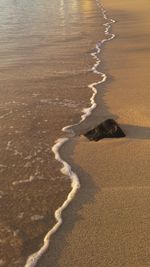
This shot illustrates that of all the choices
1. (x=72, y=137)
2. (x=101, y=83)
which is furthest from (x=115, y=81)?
(x=72, y=137)

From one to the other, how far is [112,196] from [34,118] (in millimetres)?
2137

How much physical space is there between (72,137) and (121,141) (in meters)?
0.54

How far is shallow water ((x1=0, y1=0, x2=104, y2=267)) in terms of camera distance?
3408 millimetres

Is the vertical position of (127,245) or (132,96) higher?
(127,245)

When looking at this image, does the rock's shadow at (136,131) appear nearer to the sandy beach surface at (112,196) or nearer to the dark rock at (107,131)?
the sandy beach surface at (112,196)

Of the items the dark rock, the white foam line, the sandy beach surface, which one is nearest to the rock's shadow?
the sandy beach surface

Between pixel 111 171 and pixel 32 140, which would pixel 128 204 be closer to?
pixel 111 171

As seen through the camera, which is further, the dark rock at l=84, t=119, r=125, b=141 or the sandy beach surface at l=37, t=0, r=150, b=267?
the dark rock at l=84, t=119, r=125, b=141

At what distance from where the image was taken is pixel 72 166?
4.30 metres

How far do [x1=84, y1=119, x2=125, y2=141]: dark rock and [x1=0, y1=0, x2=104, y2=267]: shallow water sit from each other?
0.40 m

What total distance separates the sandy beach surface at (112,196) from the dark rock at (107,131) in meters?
0.09

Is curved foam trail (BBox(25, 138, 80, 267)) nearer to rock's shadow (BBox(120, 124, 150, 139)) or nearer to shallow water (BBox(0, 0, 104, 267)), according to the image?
shallow water (BBox(0, 0, 104, 267))

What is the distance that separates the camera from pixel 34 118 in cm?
557

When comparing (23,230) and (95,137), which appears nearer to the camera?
(23,230)
